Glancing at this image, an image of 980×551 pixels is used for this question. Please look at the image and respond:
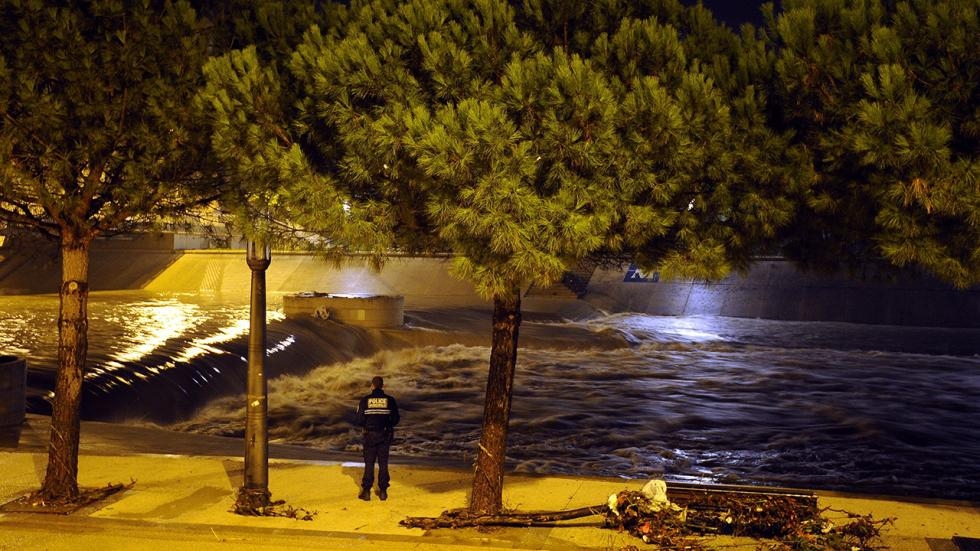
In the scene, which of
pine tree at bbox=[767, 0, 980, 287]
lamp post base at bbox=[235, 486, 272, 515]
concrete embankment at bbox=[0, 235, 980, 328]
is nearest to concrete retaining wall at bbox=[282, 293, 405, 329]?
concrete embankment at bbox=[0, 235, 980, 328]

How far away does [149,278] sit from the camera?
3759 cm

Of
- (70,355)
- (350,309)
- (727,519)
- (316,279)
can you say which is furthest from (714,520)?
(316,279)

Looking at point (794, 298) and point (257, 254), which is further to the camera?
point (794, 298)

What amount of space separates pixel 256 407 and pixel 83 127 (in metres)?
2.95

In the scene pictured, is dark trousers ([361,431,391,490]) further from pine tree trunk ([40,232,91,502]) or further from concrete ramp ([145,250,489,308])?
concrete ramp ([145,250,489,308])

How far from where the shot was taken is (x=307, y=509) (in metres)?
8.84

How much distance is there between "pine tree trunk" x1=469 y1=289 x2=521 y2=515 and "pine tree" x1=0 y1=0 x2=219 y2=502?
2982 millimetres

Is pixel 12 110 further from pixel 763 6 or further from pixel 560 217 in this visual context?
pixel 763 6

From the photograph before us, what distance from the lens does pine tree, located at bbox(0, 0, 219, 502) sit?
8.28m

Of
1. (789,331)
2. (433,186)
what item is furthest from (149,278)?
(433,186)

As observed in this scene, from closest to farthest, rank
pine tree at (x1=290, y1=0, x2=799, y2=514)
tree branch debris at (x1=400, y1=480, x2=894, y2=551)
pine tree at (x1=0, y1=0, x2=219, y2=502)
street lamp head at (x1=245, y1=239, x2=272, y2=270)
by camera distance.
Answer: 1. pine tree at (x1=290, y1=0, x2=799, y2=514)
2. tree branch debris at (x1=400, y1=480, x2=894, y2=551)
3. pine tree at (x1=0, y1=0, x2=219, y2=502)
4. street lamp head at (x1=245, y1=239, x2=272, y2=270)

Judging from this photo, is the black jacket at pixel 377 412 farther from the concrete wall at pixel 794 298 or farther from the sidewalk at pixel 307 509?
the concrete wall at pixel 794 298

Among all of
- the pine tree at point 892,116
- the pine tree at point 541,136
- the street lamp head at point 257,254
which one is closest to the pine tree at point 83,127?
the street lamp head at point 257,254

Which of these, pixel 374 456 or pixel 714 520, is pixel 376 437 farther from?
pixel 714 520
